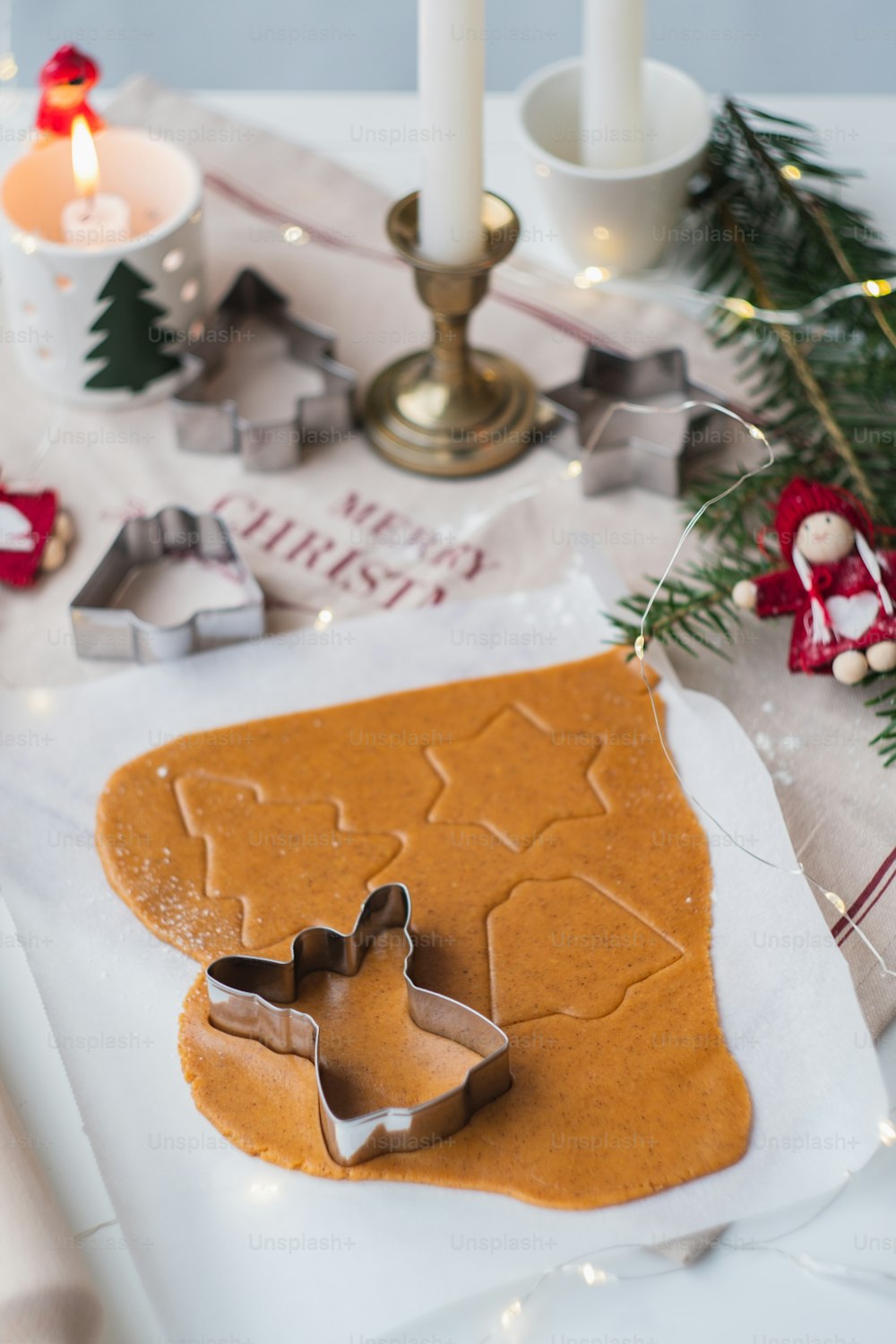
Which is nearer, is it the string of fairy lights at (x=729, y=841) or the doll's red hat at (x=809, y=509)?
the string of fairy lights at (x=729, y=841)

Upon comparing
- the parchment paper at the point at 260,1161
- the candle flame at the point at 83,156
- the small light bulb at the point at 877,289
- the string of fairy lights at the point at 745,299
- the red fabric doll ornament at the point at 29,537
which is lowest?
the parchment paper at the point at 260,1161

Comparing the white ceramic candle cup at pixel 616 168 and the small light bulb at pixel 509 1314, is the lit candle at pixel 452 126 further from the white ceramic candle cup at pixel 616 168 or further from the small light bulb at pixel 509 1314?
the small light bulb at pixel 509 1314

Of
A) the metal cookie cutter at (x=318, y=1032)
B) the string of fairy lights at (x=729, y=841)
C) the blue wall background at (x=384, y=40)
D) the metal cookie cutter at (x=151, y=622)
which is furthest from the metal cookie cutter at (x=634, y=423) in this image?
the blue wall background at (x=384, y=40)

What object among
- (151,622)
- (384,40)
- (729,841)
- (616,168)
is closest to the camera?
(729,841)

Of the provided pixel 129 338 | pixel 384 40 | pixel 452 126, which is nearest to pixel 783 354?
pixel 452 126

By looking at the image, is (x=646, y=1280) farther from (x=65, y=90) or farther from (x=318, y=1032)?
(x=65, y=90)

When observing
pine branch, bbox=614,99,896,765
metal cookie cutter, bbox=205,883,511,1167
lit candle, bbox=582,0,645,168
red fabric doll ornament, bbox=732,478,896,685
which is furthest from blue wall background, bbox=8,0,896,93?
metal cookie cutter, bbox=205,883,511,1167

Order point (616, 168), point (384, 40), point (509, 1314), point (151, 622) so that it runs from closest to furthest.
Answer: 1. point (509, 1314)
2. point (151, 622)
3. point (616, 168)
4. point (384, 40)
